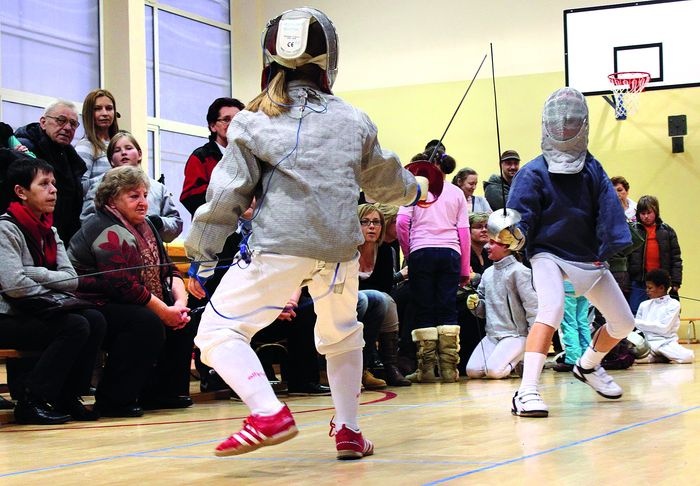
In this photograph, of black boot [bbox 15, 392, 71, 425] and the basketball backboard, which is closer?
black boot [bbox 15, 392, 71, 425]

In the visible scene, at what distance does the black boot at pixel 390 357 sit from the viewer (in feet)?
20.6

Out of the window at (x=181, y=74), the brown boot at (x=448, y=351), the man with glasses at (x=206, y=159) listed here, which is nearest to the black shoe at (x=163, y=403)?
the man with glasses at (x=206, y=159)

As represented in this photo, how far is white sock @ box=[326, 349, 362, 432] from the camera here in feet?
10.1

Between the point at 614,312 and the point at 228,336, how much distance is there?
2.26 metres

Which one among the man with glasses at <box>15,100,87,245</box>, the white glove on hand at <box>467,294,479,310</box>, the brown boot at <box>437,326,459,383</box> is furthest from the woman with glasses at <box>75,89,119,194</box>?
the white glove on hand at <box>467,294,479,310</box>

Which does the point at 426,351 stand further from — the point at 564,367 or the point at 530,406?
the point at 530,406

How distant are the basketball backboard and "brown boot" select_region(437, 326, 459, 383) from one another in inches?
209

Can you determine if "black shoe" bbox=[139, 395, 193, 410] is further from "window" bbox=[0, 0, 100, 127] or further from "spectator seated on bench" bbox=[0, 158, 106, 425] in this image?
"window" bbox=[0, 0, 100, 127]

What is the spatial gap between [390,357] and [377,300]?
0.43 metres

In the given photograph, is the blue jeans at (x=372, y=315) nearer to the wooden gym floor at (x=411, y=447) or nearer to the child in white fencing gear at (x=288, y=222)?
the wooden gym floor at (x=411, y=447)

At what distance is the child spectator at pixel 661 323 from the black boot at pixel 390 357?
274 centimetres

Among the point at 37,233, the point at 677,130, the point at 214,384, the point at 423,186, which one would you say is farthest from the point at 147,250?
the point at 677,130

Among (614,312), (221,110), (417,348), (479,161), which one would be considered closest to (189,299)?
(221,110)

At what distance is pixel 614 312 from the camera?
4.48 metres
